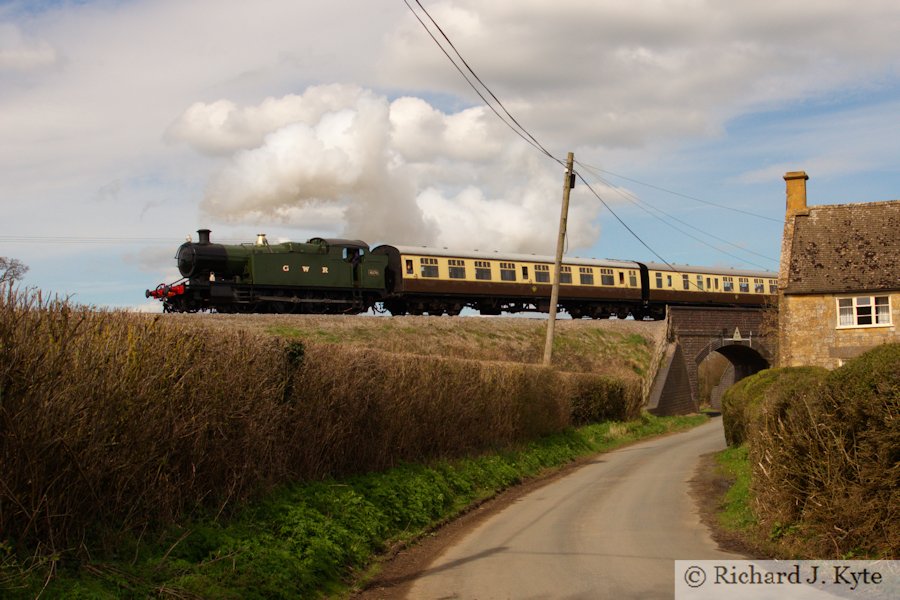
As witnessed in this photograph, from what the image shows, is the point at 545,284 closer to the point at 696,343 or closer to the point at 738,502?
the point at 696,343

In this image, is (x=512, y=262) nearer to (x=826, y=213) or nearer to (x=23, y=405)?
(x=826, y=213)

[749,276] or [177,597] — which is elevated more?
[749,276]

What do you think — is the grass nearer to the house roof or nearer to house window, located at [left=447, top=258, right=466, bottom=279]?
the house roof

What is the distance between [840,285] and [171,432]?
2824cm

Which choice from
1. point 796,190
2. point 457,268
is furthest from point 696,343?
point 457,268

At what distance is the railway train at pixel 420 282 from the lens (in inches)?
1287

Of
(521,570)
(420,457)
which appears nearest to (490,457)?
(420,457)

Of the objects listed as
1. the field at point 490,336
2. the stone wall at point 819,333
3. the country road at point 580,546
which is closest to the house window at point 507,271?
the field at point 490,336

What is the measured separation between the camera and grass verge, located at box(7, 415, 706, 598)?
7000 millimetres

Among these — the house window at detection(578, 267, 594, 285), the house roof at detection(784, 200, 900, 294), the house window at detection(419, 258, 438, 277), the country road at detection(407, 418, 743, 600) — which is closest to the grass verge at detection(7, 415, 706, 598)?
the country road at detection(407, 418, 743, 600)

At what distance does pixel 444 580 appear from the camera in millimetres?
9758

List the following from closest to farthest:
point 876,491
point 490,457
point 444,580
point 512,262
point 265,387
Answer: point 876,491
point 444,580
point 265,387
point 490,457
point 512,262

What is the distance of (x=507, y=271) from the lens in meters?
43.0

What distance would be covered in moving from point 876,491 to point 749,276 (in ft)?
156
